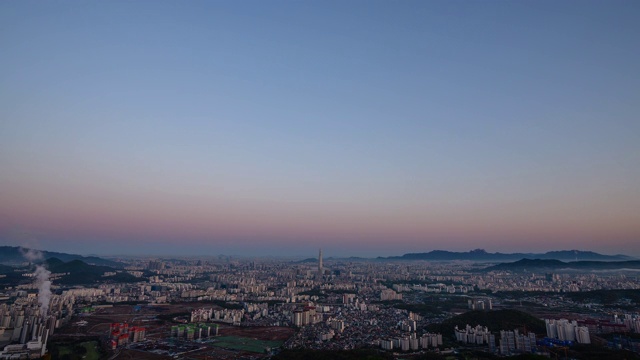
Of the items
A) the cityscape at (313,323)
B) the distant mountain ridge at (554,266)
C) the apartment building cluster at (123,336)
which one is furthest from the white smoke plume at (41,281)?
the distant mountain ridge at (554,266)

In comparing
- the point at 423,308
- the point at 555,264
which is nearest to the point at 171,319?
the point at 423,308

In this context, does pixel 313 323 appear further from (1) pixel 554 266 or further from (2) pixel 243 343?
(1) pixel 554 266

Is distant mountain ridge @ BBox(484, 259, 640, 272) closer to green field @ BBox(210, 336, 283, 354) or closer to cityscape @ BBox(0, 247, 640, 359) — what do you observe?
cityscape @ BBox(0, 247, 640, 359)

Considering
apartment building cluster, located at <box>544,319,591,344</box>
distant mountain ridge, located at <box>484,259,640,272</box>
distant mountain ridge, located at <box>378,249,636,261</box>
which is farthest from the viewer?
distant mountain ridge, located at <box>378,249,636,261</box>

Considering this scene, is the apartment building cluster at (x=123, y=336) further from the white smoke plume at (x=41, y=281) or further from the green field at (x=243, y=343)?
the white smoke plume at (x=41, y=281)

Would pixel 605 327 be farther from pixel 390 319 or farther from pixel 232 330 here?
pixel 232 330

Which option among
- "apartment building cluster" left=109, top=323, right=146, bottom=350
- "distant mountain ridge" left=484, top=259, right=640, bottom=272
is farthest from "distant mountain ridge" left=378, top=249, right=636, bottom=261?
"apartment building cluster" left=109, top=323, right=146, bottom=350

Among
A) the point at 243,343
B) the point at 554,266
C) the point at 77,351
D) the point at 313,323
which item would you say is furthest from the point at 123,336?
the point at 554,266
